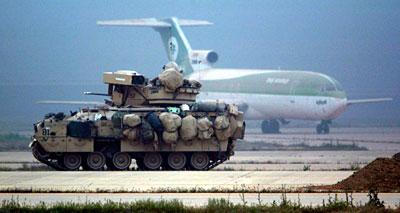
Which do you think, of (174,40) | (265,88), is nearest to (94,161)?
(265,88)

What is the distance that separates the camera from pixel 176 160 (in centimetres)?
3753

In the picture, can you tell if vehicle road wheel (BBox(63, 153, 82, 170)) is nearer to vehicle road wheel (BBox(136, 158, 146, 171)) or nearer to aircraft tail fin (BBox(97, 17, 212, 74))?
vehicle road wheel (BBox(136, 158, 146, 171))

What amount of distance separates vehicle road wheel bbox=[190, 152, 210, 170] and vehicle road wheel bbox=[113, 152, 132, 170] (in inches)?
69.6

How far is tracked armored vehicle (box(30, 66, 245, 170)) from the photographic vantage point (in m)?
36.8

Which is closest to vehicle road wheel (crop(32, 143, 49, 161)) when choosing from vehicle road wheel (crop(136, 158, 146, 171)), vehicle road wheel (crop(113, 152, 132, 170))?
vehicle road wheel (crop(113, 152, 132, 170))

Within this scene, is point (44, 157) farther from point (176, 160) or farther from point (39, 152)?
point (176, 160)

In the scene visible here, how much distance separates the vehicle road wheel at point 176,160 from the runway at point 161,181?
515cm

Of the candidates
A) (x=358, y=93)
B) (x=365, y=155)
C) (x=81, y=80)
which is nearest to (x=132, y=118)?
(x=365, y=155)

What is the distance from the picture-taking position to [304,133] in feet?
231

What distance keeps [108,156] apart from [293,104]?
3267 cm

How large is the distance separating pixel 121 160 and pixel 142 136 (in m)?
0.98

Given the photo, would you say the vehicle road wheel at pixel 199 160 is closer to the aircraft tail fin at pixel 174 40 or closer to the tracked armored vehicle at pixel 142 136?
the tracked armored vehicle at pixel 142 136

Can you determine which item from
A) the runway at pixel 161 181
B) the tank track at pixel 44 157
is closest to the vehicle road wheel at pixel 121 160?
the tank track at pixel 44 157

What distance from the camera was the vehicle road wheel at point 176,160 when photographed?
37469mm
